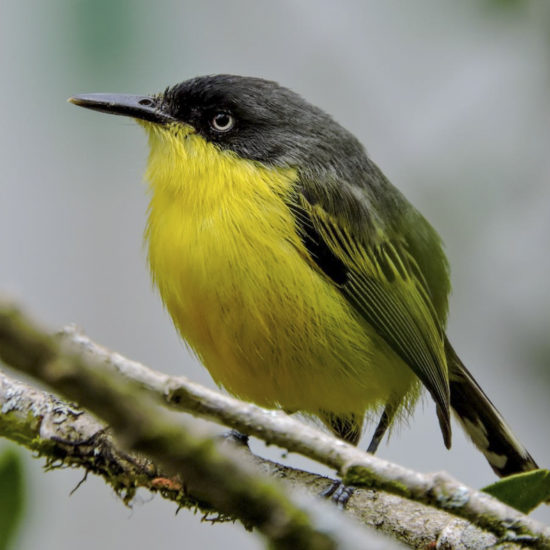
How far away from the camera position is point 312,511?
1372 millimetres

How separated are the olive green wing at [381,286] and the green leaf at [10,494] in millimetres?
2777

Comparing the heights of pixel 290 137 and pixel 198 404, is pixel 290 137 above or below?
above

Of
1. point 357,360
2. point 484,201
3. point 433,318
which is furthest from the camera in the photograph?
point 433,318

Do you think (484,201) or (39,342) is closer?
(39,342)

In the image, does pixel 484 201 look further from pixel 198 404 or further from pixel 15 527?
pixel 15 527

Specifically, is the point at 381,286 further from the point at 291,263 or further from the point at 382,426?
the point at 382,426

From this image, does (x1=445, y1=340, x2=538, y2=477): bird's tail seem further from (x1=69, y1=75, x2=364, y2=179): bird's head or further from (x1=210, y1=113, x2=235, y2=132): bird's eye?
(x1=210, y1=113, x2=235, y2=132): bird's eye

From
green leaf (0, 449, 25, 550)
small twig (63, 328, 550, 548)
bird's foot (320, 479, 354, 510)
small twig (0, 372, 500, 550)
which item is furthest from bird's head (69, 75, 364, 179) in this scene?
green leaf (0, 449, 25, 550)

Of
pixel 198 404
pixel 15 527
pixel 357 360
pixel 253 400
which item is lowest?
pixel 253 400

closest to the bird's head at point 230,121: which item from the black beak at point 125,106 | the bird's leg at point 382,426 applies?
the black beak at point 125,106

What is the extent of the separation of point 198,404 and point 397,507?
74.3 inches

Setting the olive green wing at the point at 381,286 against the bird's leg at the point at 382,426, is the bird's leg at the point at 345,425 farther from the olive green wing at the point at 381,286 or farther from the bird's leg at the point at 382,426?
the olive green wing at the point at 381,286

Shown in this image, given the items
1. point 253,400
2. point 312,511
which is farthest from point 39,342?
point 253,400

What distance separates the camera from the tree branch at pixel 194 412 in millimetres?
1120
